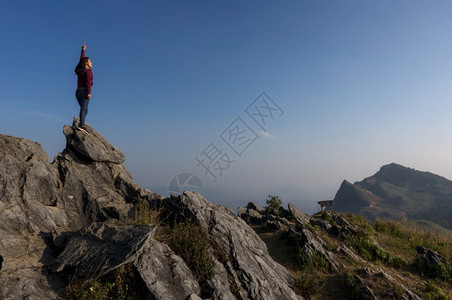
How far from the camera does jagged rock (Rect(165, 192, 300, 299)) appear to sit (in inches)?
336

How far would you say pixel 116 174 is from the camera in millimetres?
14172

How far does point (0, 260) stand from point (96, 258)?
264 cm

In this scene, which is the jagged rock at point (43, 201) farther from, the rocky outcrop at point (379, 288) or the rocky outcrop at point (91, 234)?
the rocky outcrop at point (379, 288)

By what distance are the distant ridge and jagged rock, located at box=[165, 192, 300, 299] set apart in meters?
114

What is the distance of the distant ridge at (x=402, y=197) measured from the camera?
114 meters

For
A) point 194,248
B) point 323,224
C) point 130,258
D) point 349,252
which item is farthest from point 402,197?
point 130,258

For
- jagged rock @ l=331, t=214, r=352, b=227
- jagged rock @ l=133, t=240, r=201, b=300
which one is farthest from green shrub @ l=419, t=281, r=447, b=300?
jagged rock @ l=133, t=240, r=201, b=300

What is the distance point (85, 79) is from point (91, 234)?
8.68 m

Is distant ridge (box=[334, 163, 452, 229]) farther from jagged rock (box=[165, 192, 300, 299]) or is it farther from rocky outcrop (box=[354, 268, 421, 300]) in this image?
jagged rock (box=[165, 192, 300, 299])

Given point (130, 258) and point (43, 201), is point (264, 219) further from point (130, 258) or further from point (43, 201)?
point (43, 201)

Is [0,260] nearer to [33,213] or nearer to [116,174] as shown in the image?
[33,213]

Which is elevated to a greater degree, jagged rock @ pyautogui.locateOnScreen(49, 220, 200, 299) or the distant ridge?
the distant ridge

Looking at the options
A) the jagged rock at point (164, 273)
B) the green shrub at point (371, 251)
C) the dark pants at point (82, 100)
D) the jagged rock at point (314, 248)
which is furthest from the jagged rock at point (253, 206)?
the dark pants at point (82, 100)

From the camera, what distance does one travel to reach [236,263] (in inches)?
376
